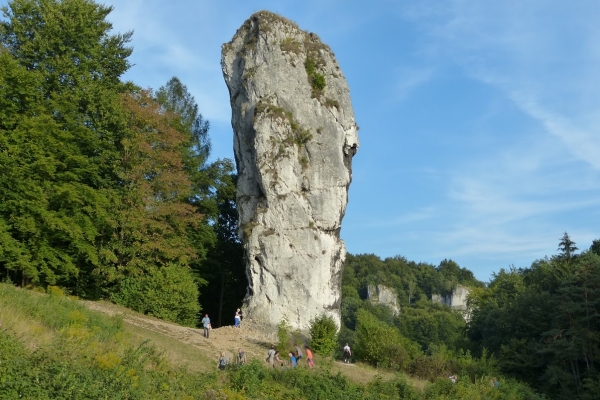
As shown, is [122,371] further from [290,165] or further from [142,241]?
[290,165]

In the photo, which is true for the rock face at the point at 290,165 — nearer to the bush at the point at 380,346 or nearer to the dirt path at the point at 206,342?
the dirt path at the point at 206,342

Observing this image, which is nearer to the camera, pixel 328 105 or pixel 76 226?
pixel 76 226

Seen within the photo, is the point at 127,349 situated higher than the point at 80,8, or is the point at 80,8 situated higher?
the point at 80,8

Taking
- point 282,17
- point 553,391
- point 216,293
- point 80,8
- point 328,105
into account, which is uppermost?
point 282,17

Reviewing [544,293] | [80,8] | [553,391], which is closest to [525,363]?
[553,391]

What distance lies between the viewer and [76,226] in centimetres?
2539

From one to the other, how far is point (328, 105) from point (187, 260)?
11.6 metres

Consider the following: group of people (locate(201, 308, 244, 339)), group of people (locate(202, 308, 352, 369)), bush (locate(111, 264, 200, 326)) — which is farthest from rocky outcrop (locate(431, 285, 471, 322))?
bush (locate(111, 264, 200, 326))

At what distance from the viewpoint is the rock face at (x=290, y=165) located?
100 ft

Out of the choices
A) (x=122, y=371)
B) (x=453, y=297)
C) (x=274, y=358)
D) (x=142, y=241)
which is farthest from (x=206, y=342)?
(x=453, y=297)

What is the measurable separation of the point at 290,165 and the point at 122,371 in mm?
20737

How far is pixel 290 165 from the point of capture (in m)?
32.0

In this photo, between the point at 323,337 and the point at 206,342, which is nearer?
the point at 206,342

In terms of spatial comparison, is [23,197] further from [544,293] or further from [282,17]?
[544,293]
